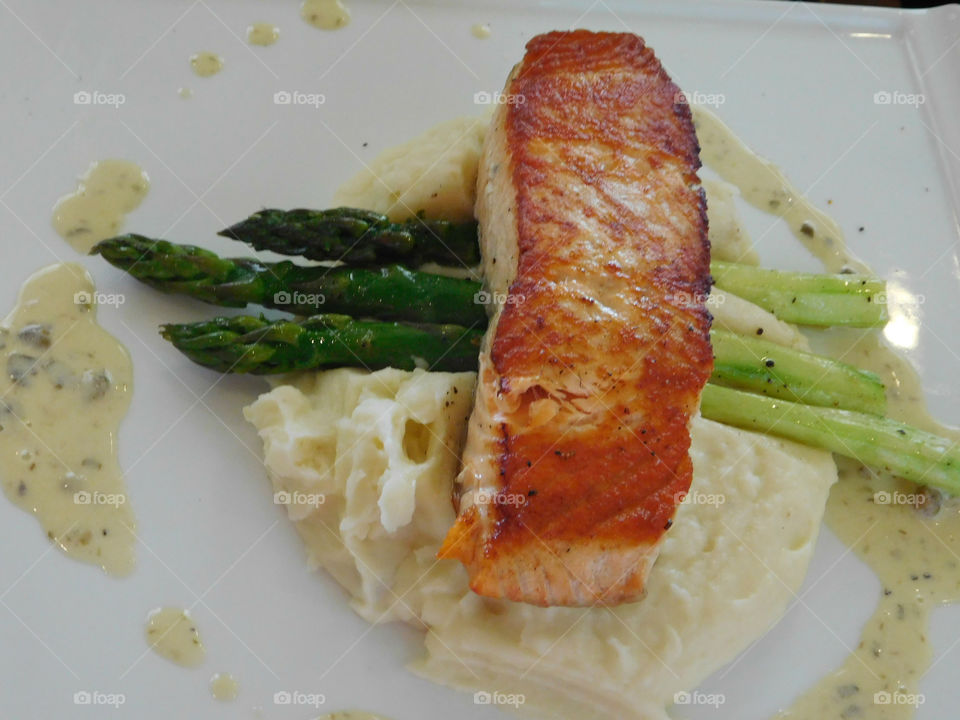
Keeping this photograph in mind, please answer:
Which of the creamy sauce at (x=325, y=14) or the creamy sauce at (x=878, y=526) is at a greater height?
the creamy sauce at (x=325, y=14)

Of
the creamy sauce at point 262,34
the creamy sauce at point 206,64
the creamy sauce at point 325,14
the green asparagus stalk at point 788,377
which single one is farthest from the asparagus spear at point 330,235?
the green asparagus stalk at point 788,377

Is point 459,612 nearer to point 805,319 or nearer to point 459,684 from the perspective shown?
point 459,684

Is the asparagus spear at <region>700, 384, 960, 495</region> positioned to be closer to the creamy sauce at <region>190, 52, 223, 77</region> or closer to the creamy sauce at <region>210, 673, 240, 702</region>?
the creamy sauce at <region>210, 673, 240, 702</region>

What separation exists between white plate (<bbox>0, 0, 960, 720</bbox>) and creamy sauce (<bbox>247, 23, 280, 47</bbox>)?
0.24 ft

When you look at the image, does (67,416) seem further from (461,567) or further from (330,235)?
(461,567)

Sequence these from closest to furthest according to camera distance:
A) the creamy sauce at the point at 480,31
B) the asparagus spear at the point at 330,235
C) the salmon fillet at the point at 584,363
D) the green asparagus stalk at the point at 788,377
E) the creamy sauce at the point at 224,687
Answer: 1. the salmon fillet at the point at 584,363
2. the creamy sauce at the point at 224,687
3. the asparagus spear at the point at 330,235
4. the green asparagus stalk at the point at 788,377
5. the creamy sauce at the point at 480,31

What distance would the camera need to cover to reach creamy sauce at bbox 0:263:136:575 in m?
3.56

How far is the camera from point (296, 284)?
13.2ft

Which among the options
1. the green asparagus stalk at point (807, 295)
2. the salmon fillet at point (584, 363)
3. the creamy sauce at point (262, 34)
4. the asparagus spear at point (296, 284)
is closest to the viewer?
the salmon fillet at point (584, 363)

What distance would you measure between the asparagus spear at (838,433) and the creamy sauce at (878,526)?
0.45 feet

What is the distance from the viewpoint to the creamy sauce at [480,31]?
4.90 metres

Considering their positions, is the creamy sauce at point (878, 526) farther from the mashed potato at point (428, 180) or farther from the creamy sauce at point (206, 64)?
the creamy sauce at point (206, 64)

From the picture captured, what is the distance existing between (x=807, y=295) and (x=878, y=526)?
1247 millimetres

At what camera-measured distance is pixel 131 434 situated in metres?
3.77
